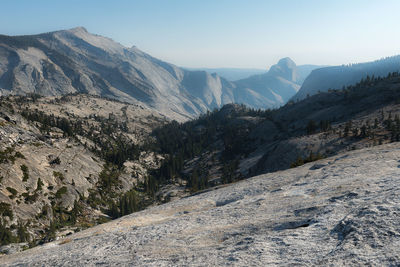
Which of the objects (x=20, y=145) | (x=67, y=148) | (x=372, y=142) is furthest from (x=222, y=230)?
(x=67, y=148)

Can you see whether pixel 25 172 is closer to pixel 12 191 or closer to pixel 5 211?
pixel 12 191

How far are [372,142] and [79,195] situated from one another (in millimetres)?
136617

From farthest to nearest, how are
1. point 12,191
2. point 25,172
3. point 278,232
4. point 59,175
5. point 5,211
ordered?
point 59,175, point 25,172, point 12,191, point 5,211, point 278,232

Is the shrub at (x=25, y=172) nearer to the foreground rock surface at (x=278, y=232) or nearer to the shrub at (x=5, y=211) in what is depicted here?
the shrub at (x=5, y=211)

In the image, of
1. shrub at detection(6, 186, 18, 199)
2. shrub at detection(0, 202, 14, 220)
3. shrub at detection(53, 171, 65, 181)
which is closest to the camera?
shrub at detection(0, 202, 14, 220)

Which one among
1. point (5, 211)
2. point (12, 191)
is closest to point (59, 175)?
point (12, 191)

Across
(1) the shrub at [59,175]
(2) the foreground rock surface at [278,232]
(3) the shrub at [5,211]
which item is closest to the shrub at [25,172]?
(1) the shrub at [59,175]

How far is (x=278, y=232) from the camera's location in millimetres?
14961

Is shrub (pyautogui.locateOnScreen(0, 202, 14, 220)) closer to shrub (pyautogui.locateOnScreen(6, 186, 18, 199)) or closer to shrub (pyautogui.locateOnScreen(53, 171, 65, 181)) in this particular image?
shrub (pyautogui.locateOnScreen(6, 186, 18, 199))

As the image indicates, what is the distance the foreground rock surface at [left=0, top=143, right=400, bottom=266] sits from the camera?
38.8 ft

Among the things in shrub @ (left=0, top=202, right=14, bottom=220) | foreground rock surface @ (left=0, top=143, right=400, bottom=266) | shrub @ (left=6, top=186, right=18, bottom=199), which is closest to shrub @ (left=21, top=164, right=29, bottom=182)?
shrub @ (left=6, top=186, right=18, bottom=199)

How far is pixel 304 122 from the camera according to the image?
190125 mm

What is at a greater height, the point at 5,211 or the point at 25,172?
the point at 25,172

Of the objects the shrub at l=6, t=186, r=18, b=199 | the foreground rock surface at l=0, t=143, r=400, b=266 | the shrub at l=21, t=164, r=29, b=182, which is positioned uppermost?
the foreground rock surface at l=0, t=143, r=400, b=266
